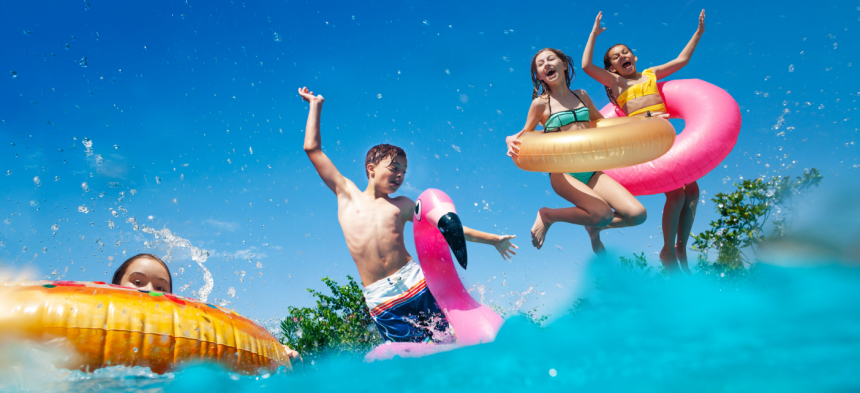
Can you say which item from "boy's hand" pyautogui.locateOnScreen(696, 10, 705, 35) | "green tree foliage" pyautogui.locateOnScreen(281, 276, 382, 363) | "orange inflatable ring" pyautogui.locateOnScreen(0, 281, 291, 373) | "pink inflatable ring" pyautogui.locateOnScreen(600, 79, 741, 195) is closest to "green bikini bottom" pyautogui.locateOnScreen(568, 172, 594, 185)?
"pink inflatable ring" pyautogui.locateOnScreen(600, 79, 741, 195)

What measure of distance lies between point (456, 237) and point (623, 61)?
323cm

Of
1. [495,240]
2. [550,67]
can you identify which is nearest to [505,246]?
[495,240]

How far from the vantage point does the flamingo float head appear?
3.35m

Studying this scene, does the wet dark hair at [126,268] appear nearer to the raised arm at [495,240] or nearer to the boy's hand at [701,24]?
the raised arm at [495,240]

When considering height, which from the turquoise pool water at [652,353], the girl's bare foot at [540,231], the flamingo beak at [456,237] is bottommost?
the turquoise pool water at [652,353]

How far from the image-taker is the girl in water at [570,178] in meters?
4.13

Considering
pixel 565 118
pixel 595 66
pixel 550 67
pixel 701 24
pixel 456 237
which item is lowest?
pixel 456 237

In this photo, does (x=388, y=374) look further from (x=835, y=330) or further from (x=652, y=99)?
(x=652, y=99)

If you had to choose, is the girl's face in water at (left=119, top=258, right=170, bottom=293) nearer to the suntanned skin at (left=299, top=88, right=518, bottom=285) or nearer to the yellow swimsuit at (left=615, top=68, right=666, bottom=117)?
the suntanned skin at (left=299, top=88, right=518, bottom=285)

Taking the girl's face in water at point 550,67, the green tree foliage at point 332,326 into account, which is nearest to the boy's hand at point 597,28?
the girl's face in water at point 550,67

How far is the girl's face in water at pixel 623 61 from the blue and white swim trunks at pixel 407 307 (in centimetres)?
335

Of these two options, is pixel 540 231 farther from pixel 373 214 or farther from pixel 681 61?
pixel 681 61

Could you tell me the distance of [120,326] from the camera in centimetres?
259

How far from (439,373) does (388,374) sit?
13.4 inches
